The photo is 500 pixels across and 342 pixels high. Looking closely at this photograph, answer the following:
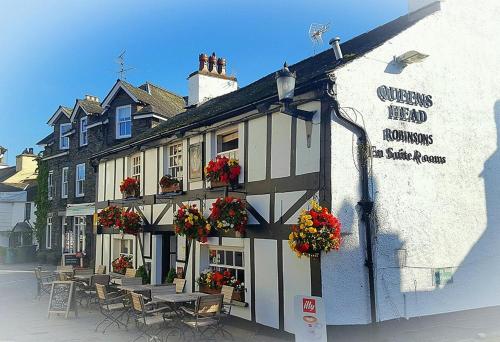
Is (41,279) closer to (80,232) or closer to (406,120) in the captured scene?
(80,232)

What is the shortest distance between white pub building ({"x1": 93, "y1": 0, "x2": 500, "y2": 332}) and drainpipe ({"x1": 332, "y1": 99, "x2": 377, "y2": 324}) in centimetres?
2

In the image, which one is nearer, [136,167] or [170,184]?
[170,184]

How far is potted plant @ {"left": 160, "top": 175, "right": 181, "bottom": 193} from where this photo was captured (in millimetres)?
12586

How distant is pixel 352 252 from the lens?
8125mm

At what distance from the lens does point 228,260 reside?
1070 centimetres

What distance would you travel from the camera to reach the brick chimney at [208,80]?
18.3 m

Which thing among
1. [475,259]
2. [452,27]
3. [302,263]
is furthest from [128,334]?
[452,27]

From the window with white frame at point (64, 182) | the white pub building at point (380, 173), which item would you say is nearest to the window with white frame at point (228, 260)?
the white pub building at point (380, 173)

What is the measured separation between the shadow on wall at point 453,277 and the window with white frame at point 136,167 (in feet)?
29.7

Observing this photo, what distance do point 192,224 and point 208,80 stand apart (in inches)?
367

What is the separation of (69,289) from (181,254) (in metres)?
2.91

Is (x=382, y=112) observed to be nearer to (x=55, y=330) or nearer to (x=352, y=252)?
(x=352, y=252)

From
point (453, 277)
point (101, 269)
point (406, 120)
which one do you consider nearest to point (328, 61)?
point (406, 120)

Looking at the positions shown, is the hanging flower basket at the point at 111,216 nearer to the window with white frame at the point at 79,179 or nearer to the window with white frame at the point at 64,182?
the window with white frame at the point at 79,179
